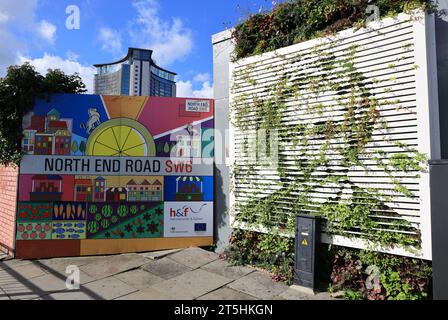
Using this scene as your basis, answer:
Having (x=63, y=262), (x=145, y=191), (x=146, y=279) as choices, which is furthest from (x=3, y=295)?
(x=145, y=191)

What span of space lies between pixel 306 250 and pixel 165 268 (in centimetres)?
250

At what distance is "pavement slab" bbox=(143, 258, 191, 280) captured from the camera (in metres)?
5.31

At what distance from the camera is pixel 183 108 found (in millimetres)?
6797

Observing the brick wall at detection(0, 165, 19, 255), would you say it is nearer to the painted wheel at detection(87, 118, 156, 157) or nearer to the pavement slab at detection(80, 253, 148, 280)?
the painted wheel at detection(87, 118, 156, 157)

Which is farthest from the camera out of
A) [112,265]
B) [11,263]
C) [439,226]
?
[11,263]

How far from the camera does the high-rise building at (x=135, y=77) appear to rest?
23.8 feet

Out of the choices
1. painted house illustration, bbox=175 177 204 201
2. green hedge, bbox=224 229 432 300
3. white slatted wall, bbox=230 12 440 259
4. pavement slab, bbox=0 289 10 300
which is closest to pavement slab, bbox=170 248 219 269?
green hedge, bbox=224 229 432 300

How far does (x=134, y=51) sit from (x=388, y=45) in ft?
21.3

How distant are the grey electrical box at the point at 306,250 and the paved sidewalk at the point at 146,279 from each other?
0.78 ft

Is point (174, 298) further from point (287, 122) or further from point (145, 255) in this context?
point (287, 122)

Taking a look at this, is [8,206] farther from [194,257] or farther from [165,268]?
[194,257]

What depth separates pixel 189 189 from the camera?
21.7ft

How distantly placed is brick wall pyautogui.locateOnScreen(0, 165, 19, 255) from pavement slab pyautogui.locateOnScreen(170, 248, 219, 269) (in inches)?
131

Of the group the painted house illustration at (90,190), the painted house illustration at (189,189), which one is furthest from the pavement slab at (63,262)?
the painted house illustration at (189,189)
